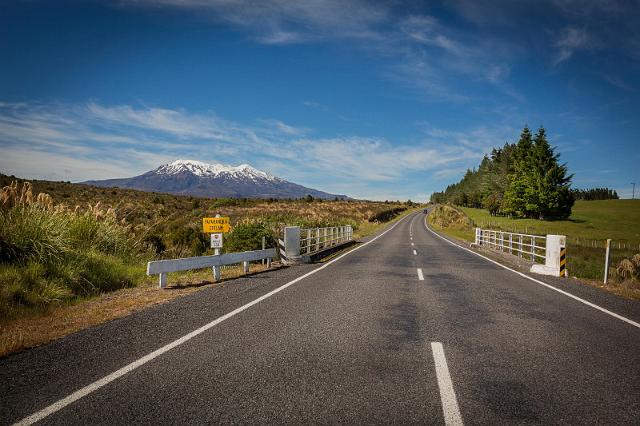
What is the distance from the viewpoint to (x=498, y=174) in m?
81.9

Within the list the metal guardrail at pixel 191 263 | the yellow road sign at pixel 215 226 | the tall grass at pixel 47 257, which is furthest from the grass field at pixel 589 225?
the tall grass at pixel 47 257

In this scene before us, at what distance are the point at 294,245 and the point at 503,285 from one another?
305 inches

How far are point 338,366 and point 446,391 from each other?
1176mm

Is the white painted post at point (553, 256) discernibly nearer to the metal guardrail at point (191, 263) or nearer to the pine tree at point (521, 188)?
the metal guardrail at point (191, 263)

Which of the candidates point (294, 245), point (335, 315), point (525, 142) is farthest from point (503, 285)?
point (525, 142)

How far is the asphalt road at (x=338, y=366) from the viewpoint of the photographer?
3.15 meters

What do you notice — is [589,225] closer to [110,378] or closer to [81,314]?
[81,314]

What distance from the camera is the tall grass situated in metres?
6.99

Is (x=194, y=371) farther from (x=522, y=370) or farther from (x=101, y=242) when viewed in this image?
(x=101, y=242)

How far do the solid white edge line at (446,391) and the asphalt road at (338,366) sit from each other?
0.02 meters

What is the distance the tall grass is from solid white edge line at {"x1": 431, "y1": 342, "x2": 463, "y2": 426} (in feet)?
22.6

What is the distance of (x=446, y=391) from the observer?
3.52 m

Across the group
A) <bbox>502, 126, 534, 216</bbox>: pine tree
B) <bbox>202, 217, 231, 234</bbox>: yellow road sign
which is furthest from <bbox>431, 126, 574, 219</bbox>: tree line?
<bbox>202, 217, 231, 234</bbox>: yellow road sign

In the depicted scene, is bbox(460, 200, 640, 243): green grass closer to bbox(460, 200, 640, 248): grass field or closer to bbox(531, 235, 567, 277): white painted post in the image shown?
bbox(460, 200, 640, 248): grass field
